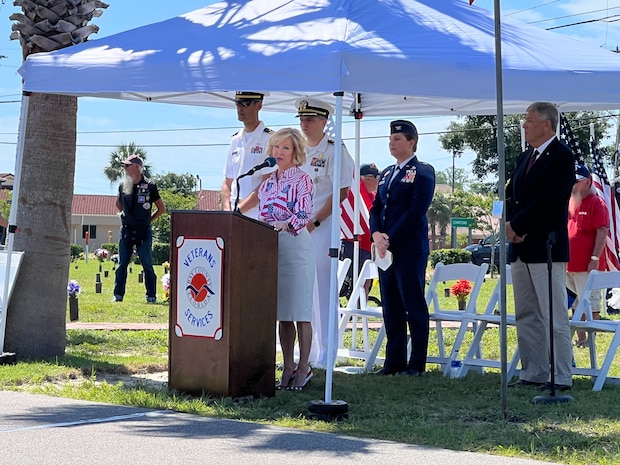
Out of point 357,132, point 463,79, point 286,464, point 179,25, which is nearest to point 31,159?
point 179,25

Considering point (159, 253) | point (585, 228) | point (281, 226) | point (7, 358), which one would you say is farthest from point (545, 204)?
point (159, 253)

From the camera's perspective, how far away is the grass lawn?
6191 millimetres

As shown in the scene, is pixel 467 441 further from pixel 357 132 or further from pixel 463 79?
pixel 357 132

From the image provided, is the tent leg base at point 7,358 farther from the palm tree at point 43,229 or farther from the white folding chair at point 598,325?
the white folding chair at point 598,325

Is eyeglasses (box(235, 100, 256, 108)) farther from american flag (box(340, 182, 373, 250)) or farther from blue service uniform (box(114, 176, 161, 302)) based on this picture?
blue service uniform (box(114, 176, 161, 302))

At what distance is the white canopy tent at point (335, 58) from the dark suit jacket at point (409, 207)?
53.8 inches

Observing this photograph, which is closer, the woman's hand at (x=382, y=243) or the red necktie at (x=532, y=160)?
the red necktie at (x=532, y=160)

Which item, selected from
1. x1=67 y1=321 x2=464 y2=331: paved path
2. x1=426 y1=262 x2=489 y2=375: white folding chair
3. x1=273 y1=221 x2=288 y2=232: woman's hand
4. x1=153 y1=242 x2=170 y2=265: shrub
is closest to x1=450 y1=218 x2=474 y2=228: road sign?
x1=153 y1=242 x2=170 y2=265: shrub

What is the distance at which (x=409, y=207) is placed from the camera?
8984 mm

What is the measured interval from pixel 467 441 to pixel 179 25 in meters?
4.21

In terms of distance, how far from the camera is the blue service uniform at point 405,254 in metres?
8.97

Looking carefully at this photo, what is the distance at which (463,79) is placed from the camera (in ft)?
23.4

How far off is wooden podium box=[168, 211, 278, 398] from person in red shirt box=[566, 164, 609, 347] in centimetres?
470

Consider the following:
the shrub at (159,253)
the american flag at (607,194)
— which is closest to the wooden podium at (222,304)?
the american flag at (607,194)
